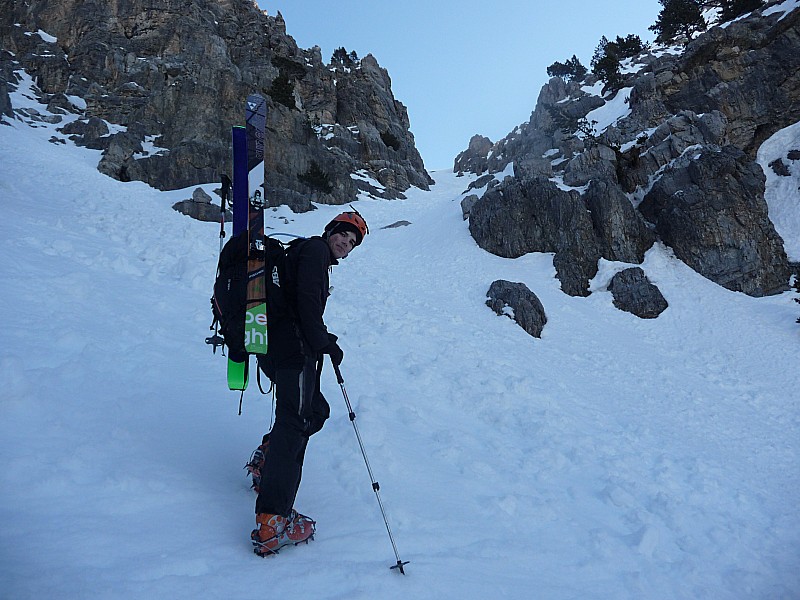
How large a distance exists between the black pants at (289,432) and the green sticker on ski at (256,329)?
1.02 ft

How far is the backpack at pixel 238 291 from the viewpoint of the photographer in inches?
142

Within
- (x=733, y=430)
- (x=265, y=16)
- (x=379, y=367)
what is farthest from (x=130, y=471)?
(x=265, y=16)

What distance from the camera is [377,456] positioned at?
536 cm

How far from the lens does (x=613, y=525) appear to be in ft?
16.9

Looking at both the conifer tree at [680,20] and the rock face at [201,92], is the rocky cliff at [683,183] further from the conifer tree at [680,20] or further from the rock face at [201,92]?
the rock face at [201,92]

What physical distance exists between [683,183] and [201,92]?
148 feet

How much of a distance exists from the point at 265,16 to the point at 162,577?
88420mm

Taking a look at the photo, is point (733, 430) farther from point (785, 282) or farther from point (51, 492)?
point (785, 282)

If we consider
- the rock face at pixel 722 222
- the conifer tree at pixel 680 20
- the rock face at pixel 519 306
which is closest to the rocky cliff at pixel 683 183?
the rock face at pixel 722 222

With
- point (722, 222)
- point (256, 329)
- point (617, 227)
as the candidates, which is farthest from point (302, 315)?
point (722, 222)

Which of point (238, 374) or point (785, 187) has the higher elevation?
point (785, 187)

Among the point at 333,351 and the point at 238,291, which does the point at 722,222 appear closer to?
the point at 333,351

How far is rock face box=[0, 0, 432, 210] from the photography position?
3941cm

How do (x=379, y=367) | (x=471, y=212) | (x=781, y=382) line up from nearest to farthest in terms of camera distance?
(x=379, y=367) < (x=781, y=382) < (x=471, y=212)
